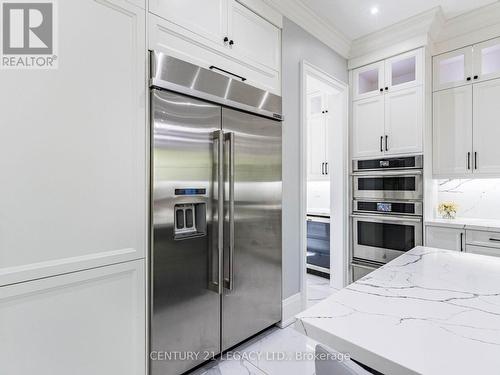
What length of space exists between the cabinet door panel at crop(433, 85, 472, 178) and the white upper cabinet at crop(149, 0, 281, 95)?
75.3 inches

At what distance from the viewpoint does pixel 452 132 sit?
296 centimetres

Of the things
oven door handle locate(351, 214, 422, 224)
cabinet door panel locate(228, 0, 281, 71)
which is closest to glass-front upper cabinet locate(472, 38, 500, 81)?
oven door handle locate(351, 214, 422, 224)

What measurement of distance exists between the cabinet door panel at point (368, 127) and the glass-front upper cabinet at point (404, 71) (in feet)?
0.69

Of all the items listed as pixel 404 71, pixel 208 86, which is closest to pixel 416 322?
pixel 208 86

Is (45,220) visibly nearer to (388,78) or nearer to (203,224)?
(203,224)

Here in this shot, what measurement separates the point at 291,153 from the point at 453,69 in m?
2.12

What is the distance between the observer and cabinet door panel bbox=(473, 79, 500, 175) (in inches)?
106

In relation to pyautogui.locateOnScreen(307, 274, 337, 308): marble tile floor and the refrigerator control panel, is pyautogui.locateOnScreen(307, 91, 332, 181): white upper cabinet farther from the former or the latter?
the refrigerator control panel

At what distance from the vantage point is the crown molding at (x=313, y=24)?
2.50m

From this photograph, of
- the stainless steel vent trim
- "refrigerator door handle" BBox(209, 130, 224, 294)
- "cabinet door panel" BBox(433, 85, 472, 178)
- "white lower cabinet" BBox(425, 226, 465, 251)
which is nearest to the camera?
the stainless steel vent trim

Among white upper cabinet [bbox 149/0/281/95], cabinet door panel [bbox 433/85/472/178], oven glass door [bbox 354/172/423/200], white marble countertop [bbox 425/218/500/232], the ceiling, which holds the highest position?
the ceiling

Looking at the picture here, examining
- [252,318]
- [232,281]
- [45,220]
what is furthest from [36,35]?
[252,318]

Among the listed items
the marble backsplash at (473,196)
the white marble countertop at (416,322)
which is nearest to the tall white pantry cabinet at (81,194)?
the white marble countertop at (416,322)

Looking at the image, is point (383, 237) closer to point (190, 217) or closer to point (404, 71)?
point (404, 71)
